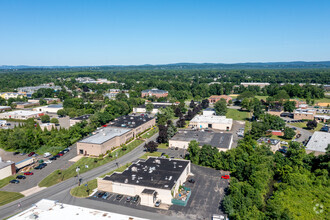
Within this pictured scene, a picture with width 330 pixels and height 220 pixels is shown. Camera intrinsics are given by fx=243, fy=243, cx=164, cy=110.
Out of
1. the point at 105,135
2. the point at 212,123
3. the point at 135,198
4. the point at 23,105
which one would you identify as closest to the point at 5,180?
the point at 105,135

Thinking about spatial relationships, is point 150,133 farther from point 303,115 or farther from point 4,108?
point 4,108

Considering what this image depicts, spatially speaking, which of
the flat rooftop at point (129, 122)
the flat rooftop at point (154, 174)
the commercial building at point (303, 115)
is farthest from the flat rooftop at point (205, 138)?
A: the commercial building at point (303, 115)

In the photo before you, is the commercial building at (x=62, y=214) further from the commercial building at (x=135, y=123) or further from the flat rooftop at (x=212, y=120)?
the flat rooftop at (x=212, y=120)

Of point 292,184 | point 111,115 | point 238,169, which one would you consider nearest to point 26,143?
point 111,115

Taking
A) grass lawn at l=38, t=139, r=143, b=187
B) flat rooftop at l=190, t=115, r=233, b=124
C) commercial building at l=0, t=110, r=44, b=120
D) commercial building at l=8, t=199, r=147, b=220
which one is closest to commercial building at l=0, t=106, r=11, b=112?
commercial building at l=0, t=110, r=44, b=120

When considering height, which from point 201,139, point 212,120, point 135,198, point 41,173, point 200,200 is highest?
point 212,120

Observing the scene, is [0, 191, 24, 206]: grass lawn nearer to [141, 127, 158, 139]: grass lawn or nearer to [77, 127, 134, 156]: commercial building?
[77, 127, 134, 156]: commercial building
